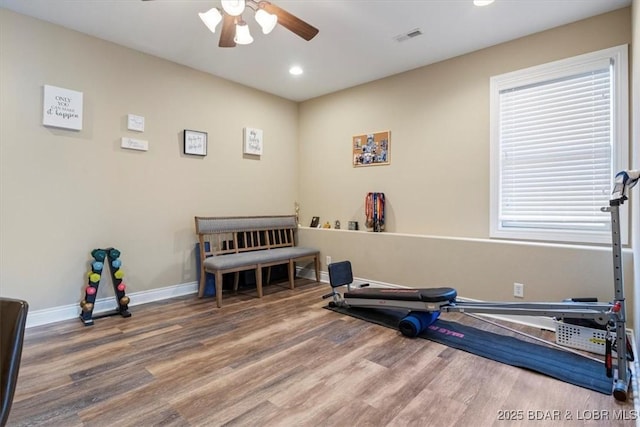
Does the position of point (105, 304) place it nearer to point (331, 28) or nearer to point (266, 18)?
point (266, 18)

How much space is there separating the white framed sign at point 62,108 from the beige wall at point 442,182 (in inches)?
121

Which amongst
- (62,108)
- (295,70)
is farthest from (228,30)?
(62,108)

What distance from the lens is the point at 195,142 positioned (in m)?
4.14

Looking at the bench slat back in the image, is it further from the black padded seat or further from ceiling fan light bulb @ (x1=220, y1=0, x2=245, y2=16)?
ceiling fan light bulb @ (x1=220, y1=0, x2=245, y2=16)

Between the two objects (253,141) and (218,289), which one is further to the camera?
(253,141)

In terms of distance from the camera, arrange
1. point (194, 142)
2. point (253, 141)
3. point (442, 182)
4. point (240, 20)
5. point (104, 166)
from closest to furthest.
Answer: point (240, 20), point (104, 166), point (442, 182), point (194, 142), point (253, 141)

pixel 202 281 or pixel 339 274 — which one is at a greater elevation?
pixel 339 274

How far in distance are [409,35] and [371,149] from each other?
1.56 meters

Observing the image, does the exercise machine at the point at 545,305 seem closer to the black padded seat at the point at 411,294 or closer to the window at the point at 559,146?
the black padded seat at the point at 411,294

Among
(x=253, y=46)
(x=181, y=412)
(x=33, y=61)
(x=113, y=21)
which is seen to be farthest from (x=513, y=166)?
(x=33, y=61)

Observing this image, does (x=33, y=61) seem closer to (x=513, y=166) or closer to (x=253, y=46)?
(x=253, y=46)

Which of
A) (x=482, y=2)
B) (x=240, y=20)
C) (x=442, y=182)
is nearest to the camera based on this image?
(x=240, y=20)

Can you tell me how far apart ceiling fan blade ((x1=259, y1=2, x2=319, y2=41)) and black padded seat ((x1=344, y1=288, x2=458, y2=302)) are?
7.69 feet

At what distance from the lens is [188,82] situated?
13.3ft
